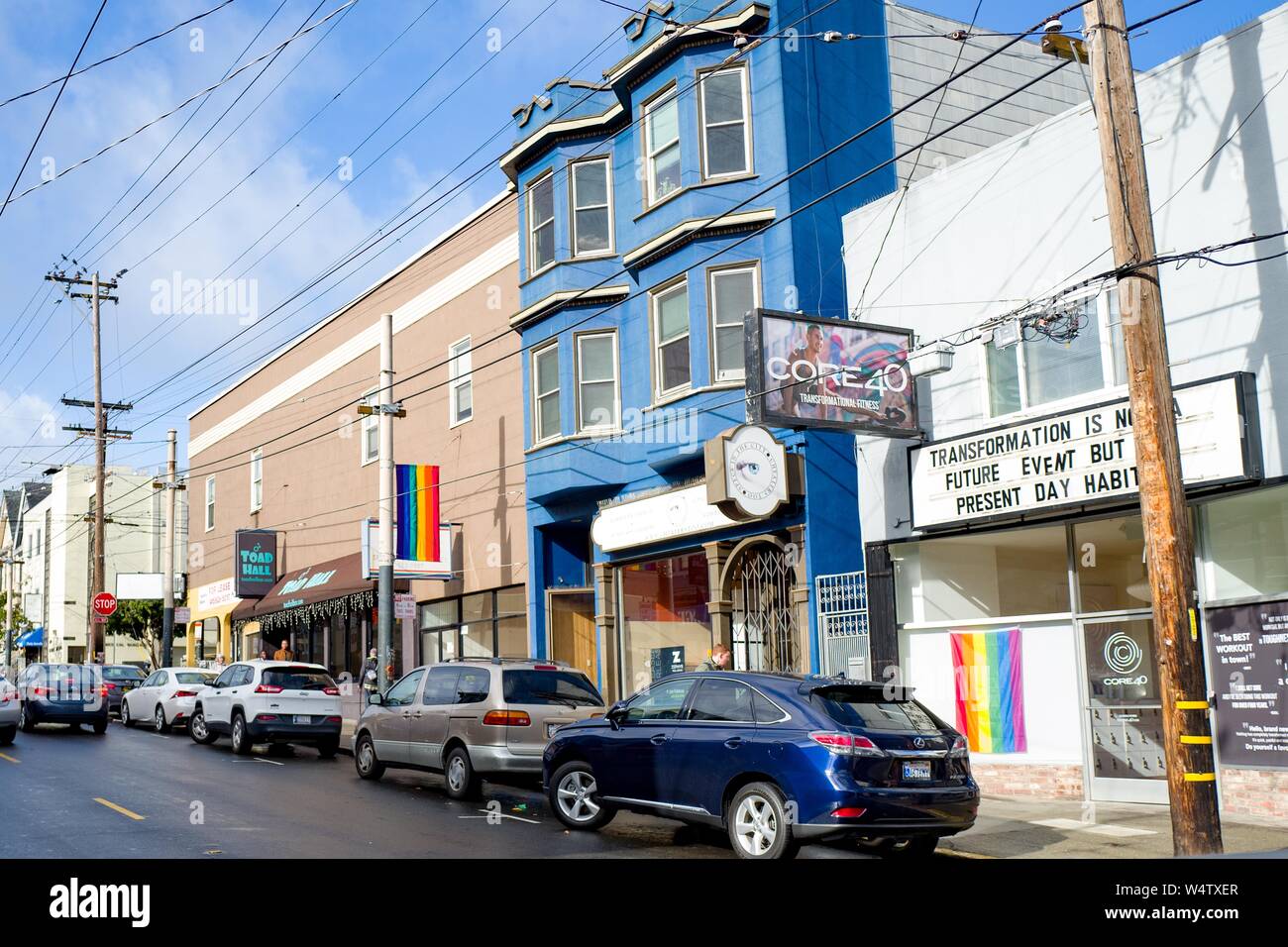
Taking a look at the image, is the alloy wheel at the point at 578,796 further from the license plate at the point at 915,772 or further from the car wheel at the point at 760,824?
the license plate at the point at 915,772

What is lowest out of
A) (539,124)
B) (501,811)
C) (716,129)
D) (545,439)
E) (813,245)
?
(501,811)

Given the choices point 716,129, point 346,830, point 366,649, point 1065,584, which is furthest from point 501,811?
point 366,649

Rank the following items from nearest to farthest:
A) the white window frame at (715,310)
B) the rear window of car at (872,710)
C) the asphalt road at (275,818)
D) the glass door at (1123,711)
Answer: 1. the rear window of car at (872,710)
2. the asphalt road at (275,818)
3. the glass door at (1123,711)
4. the white window frame at (715,310)

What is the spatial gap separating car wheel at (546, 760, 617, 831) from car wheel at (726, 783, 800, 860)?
6.56 feet

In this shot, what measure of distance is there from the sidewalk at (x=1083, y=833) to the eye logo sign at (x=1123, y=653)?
4.81 ft

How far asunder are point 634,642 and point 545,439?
4031 millimetres

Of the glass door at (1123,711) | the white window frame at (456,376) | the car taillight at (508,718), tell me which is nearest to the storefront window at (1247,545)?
the glass door at (1123,711)

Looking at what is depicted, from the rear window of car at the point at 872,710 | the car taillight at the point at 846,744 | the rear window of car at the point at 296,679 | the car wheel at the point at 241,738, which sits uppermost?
the rear window of car at the point at 296,679

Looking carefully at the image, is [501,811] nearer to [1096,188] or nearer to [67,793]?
[67,793]

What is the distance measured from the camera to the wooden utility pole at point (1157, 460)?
31.3ft

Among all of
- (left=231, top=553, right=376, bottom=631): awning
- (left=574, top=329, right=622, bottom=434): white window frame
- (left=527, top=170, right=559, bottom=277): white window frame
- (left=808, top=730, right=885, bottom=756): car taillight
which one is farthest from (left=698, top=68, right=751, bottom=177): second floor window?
(left=231, top=553, right=376, bottom=631): awning

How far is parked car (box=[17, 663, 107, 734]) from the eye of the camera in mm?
24391

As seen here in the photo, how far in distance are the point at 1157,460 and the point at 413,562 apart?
1800cm
